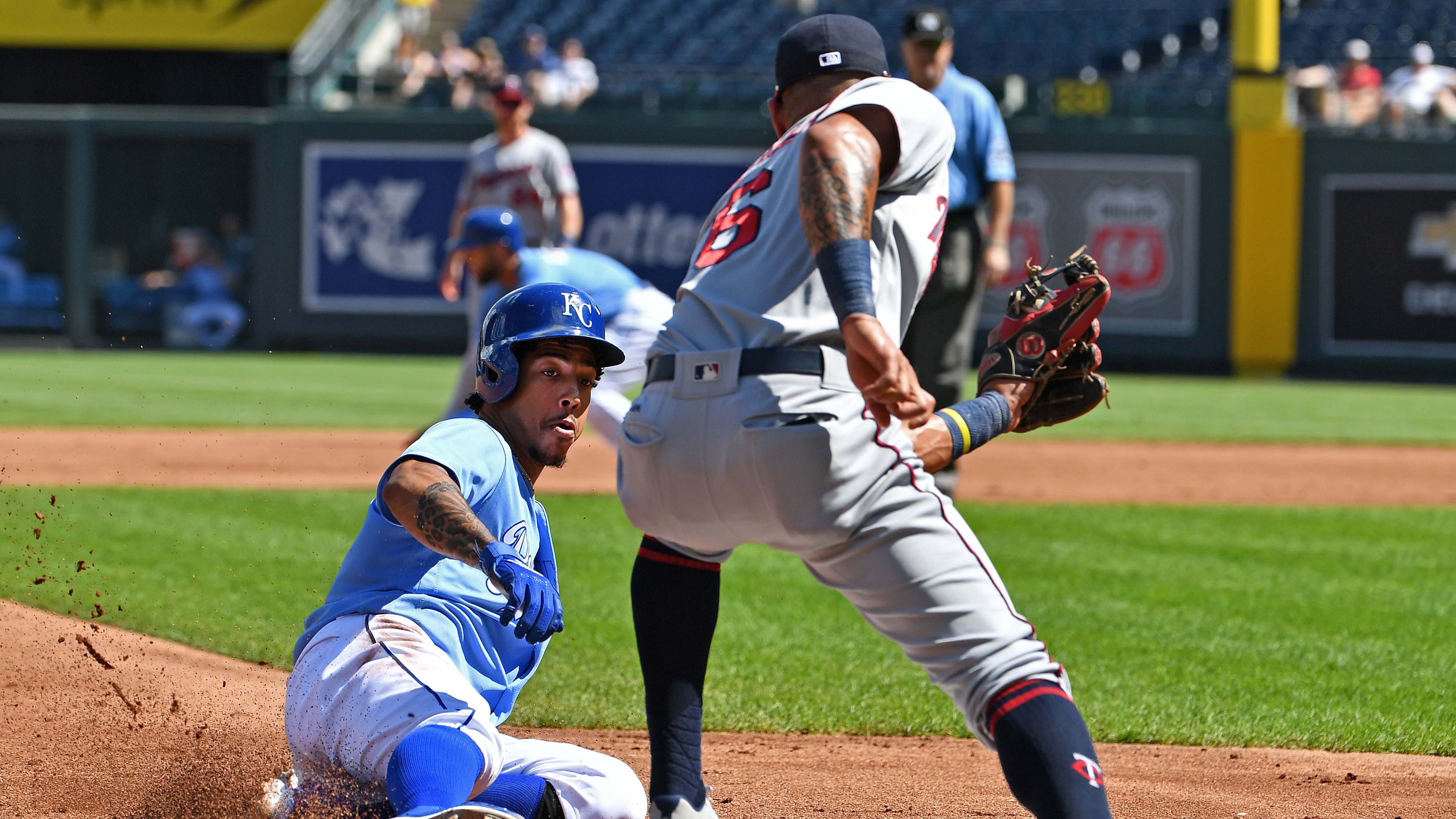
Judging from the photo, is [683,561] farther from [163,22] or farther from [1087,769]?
[163,22]

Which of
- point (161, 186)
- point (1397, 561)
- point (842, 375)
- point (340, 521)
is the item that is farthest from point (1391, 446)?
point (161, 186)

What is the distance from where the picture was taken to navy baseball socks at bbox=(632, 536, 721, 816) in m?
2.90

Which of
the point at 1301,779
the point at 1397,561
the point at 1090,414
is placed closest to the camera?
the point at 1301,779

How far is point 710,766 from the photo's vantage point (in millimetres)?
3707

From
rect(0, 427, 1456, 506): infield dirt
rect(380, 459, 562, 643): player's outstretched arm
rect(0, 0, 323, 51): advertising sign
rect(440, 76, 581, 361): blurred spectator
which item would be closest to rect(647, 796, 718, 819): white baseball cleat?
rect(380, 459, 562, 643): player's outstretched arm

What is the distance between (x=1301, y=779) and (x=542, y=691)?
208 cm

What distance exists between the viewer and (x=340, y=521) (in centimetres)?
697

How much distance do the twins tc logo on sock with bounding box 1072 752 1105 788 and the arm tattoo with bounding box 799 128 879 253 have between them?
908mm

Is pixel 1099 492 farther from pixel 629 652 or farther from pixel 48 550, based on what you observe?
pixel 48 550

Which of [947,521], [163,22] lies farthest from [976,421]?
[163,22]

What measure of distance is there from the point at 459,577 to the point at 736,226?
812mm

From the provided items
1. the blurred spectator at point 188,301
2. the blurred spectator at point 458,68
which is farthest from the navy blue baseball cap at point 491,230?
the blurred spectator at point 188,301

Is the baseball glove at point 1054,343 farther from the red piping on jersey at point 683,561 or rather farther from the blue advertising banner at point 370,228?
the blue advertising banner at point 370,228

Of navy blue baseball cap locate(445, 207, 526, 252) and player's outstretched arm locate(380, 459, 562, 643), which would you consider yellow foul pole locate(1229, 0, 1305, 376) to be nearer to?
navy blue baseball cap locate(445, 207, 526, 252)
